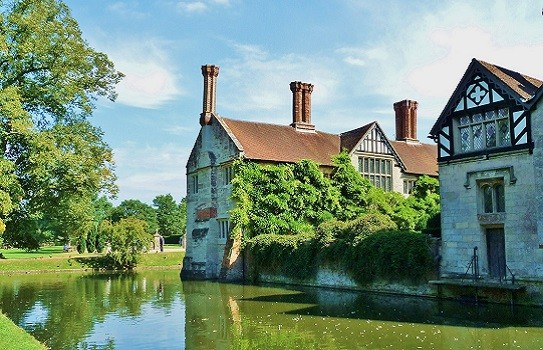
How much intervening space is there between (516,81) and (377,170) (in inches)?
667

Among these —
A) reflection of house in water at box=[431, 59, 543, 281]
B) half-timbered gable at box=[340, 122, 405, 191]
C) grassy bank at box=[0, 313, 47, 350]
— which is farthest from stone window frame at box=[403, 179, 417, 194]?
grassy bank at box=[0, 313, 47, 350]

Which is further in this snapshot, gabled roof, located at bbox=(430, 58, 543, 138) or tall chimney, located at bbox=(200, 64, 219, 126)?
tall chimney, located at bbox=(200, 64, 219, 126)

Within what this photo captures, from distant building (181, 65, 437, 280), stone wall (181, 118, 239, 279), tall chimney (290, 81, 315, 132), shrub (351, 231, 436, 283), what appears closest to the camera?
shrub (351, 231, 436, 283)

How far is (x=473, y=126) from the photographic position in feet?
67.7

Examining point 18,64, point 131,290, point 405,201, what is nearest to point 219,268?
point 131,290

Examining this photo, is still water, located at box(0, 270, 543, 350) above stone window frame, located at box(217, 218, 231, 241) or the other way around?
the other way around

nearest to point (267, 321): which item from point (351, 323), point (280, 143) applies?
point (351, 323)

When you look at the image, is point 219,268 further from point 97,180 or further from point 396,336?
point 396,336

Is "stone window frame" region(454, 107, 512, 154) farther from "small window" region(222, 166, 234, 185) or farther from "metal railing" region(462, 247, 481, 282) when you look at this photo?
"small window" region(222, 166, 234, 185)

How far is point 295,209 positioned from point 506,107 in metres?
15.3

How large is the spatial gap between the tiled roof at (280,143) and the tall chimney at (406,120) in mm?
7670

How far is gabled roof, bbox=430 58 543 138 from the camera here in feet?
62.6

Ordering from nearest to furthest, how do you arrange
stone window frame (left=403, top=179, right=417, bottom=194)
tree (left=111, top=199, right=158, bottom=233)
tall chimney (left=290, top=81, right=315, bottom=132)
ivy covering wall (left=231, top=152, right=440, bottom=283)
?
ivy covering wall (left=231, top=152, right=440, bottom=283) → tall chimney (left=290, top=81, right=315, bottom=132) → stone window frame (left=403, top=179, right=417, bottom=194) → tree (left=111, top=199, right=158, bottom=233)

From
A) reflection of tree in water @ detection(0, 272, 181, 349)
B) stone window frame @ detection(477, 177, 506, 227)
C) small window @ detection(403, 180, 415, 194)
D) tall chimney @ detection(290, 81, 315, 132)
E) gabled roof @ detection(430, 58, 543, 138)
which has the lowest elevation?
reflection of tree in water @ detection(0, 272, 181, 349)
